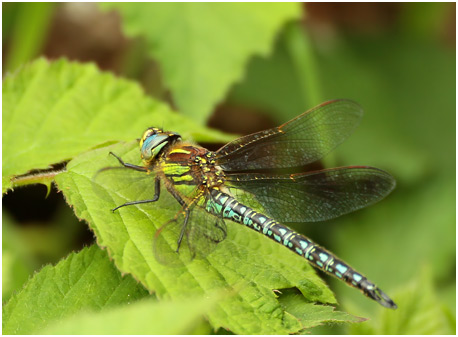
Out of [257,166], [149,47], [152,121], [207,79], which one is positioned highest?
[149,47]

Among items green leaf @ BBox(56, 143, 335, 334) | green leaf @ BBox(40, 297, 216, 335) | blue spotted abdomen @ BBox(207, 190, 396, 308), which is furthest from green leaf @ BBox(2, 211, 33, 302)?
green leaf @ BBox(40, 297, 216, 335)

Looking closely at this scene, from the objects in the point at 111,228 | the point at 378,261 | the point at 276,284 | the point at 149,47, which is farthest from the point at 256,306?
the point at 378,261

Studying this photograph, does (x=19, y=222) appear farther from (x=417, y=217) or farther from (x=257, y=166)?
(x=417, y=217)

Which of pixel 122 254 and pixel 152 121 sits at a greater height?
pixel 152 121

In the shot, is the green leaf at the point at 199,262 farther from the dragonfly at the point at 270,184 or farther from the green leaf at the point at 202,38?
the green leaf at the point at 202,38

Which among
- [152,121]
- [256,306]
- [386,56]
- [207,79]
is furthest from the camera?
[386,56]

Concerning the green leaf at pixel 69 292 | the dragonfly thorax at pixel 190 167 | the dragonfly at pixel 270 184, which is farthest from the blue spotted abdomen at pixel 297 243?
the green leaf at pixel 69 292
